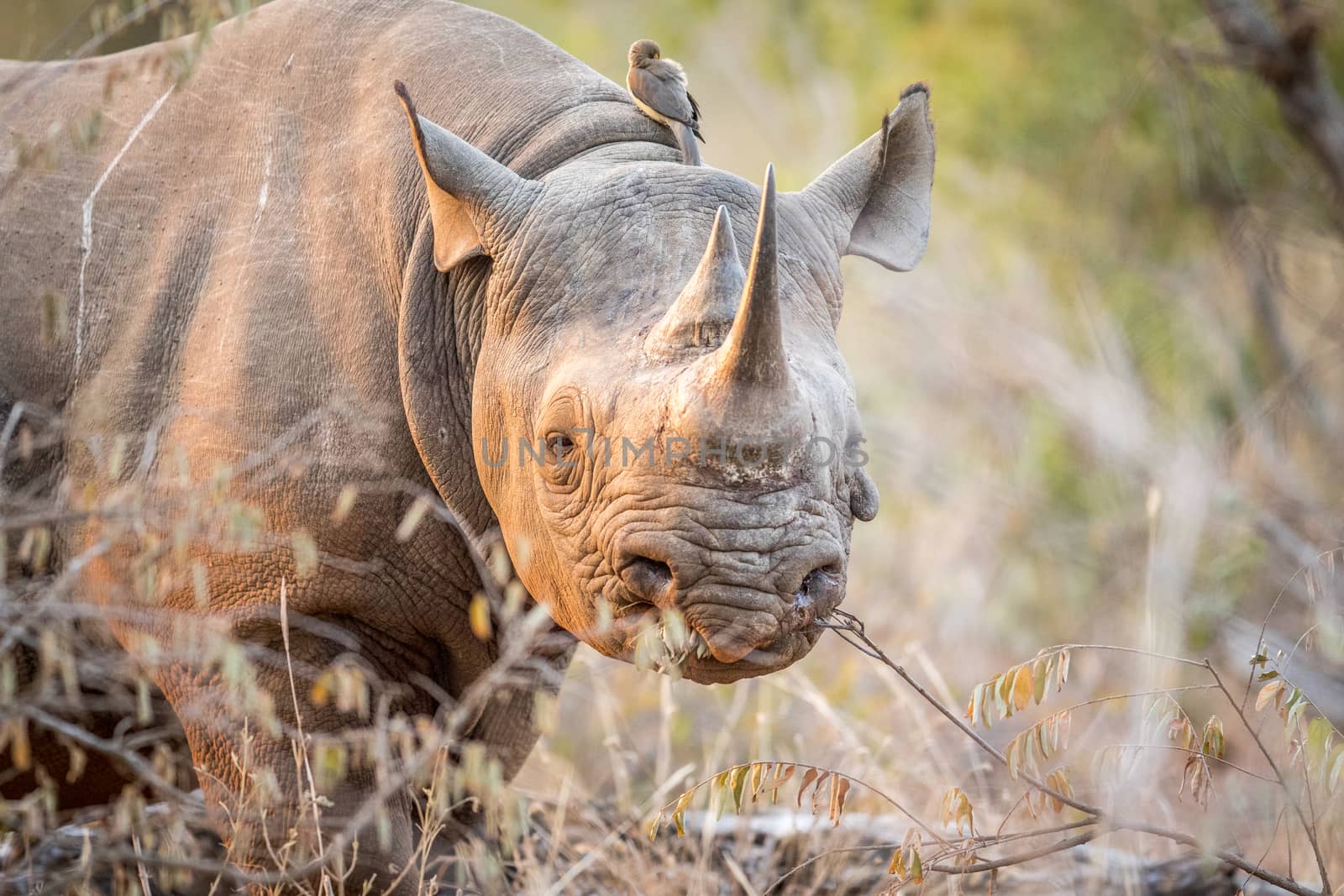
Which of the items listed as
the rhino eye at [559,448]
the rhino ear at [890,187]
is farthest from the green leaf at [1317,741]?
the rhino eye at [559,448]

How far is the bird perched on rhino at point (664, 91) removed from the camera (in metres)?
3.63

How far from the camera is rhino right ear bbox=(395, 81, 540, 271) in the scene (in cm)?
335

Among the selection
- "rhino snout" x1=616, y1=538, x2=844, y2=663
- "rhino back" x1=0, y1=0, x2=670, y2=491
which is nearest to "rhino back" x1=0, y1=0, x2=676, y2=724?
"rhino back" x1=0, y1=0, x2=670, y2=491

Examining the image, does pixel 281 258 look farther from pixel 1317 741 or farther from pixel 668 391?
pixel 1317 741

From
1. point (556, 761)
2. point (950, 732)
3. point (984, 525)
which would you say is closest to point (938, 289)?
point (984, 525)

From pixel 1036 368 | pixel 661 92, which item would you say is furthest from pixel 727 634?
pixel 1036 368

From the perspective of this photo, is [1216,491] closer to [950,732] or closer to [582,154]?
[950,732]

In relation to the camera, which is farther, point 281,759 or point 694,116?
point 694,116

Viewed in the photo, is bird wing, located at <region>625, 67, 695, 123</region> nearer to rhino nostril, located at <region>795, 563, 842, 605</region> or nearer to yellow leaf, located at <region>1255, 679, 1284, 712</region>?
rhino nostril, located at <region>795, 563, 842, 605</region>

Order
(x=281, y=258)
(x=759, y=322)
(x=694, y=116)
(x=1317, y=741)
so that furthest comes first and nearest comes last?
(x=694, y=116)
(x=281, y=258)
(x=1317, y=741)
(x=759, y=322)

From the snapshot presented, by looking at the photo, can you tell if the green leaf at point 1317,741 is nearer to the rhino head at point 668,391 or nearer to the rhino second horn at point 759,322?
the rhino head at point 668,391

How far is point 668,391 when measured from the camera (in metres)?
2.90

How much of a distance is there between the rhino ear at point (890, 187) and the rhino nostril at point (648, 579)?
112cm

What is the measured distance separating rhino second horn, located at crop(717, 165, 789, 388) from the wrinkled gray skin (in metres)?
0.15
